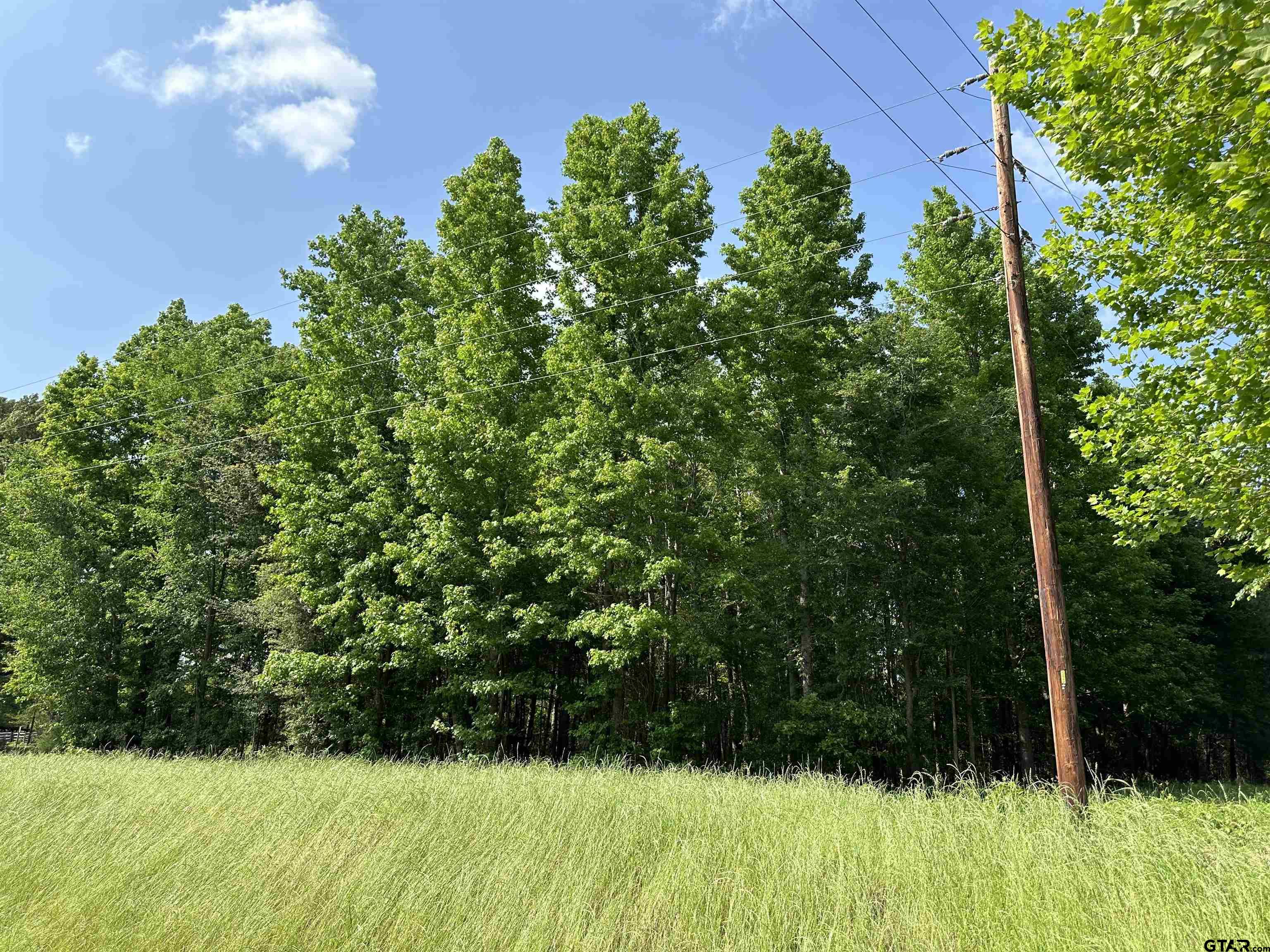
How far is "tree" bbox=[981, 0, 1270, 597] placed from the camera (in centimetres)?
527

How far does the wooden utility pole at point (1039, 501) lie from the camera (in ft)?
24.9

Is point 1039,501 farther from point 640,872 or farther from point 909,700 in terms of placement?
point 909,700

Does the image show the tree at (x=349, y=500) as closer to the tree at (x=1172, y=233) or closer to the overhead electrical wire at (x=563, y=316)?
the overhead electrical wire at (x=563, y=316)

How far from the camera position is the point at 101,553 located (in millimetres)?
25656

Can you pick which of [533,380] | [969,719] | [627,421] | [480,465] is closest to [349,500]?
[480,465]

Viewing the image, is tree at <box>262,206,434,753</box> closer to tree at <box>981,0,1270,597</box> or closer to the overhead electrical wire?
the overhead electrical wire

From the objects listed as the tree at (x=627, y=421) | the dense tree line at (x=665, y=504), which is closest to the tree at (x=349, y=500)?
the dense tree line at (x=665, y=504)

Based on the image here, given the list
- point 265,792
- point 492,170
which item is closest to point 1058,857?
point 265,792

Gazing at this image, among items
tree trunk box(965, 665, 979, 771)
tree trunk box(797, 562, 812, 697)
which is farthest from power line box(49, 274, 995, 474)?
tree trunk box(965, 665, 979, 771)

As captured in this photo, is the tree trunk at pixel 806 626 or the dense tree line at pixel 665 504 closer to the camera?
the dense tree line at pixel 665 504

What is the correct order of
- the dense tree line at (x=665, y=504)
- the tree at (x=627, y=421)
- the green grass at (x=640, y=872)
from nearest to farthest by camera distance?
the green grass at (x=640, y=872) < the tree at (x=627, y=421) < the dense tree line at (x=665, y=504)

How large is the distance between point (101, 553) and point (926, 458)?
27626 millimetres

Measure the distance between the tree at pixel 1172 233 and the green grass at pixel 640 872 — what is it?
346cm

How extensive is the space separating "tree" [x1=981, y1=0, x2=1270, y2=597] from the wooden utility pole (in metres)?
0.62
